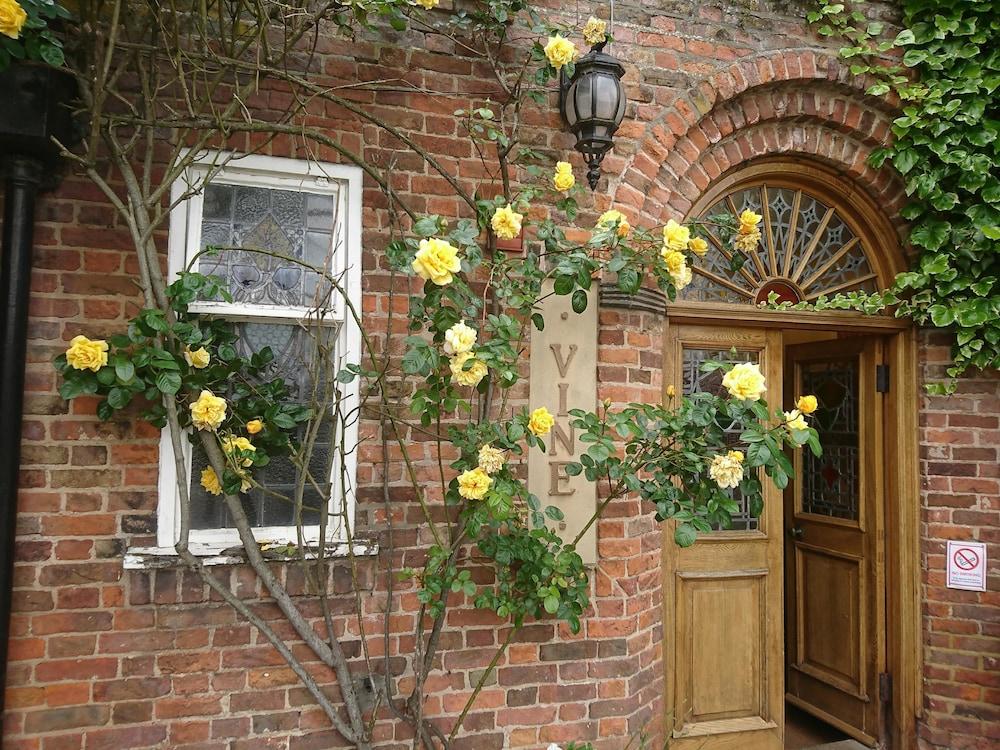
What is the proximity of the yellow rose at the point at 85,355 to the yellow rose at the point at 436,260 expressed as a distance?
107 centimetres

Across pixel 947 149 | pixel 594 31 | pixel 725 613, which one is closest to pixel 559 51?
pixel 594 31

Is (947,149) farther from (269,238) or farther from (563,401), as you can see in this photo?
(269,238)

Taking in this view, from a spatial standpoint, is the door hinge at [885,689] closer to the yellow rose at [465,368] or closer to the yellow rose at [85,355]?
the yellow rose at [465,368]

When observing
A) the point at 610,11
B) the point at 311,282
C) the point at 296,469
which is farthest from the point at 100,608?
the point at 610,11

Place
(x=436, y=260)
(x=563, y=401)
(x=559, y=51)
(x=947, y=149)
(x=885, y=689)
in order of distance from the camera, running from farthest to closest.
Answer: (x=885, y=689) < (x=947, y=149) < (x=563, y=401) < (x=559, y=51) < (x=436, y=260)

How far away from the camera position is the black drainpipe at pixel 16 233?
7.29 feet

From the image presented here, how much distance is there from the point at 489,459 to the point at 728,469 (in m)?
0.84

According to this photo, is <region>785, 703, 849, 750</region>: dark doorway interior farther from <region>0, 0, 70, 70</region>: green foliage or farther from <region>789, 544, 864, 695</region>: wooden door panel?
<region>0, 0, 70, 70</region>: green foliage

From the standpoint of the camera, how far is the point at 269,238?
2.70 m

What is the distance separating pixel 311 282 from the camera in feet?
8.96

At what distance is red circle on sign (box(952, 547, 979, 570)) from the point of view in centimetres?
339

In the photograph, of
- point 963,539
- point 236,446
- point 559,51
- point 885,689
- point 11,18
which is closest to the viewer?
point 11,18

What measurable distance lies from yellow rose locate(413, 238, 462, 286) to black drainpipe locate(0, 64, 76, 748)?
4.27ft

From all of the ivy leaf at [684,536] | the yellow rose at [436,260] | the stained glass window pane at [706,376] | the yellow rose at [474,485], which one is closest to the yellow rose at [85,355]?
the yellow rose at [436,260]
